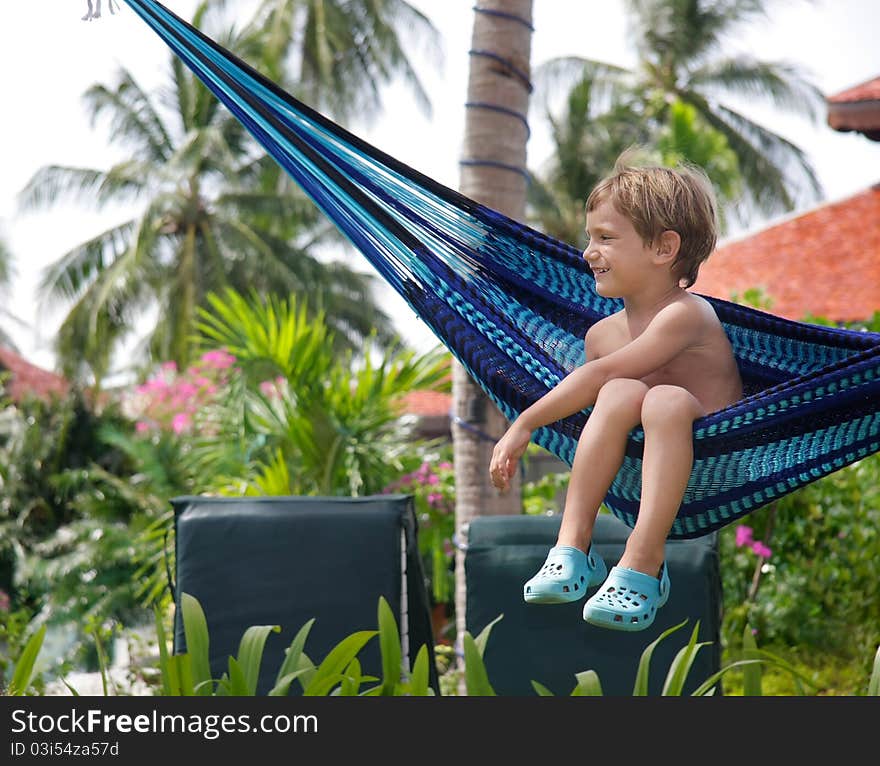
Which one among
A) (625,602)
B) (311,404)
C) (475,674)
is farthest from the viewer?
(311,404)

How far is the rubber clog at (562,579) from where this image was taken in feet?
4.54

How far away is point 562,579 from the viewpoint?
1.38 metres

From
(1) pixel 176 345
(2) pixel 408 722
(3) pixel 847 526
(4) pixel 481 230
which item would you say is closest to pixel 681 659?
(2) pixel 408 722

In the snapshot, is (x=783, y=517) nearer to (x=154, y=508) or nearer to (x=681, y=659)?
(x=681, y=659)

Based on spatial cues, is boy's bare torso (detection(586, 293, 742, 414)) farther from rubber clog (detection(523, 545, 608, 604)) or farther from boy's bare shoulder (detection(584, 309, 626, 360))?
rubber clog (detection(523, 545, 608, 604))

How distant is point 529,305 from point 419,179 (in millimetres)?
303

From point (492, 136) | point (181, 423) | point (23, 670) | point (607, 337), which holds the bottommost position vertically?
point (23, 670)

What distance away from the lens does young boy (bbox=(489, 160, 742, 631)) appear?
1.39 meters

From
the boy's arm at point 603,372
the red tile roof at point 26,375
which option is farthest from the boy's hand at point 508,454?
the red tile roof at point 26,375

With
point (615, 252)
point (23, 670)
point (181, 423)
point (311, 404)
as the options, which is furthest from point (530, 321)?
→ point (181, 423)

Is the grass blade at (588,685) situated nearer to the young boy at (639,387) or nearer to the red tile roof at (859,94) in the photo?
the young boy at (639,387)

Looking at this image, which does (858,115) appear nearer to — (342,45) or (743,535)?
(743,535)

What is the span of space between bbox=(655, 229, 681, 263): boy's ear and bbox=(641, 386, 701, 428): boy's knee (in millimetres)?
178

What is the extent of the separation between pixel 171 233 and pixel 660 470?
14.0 m
